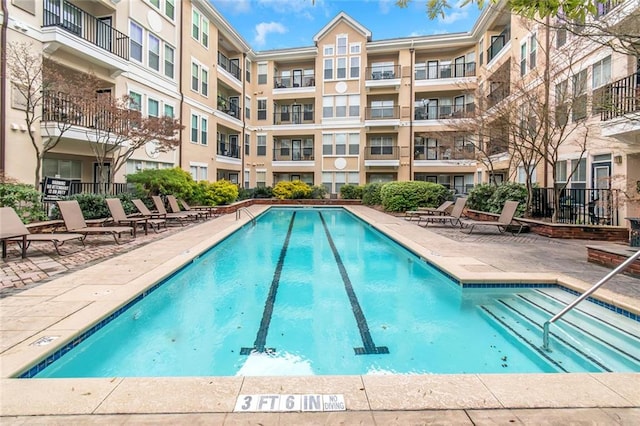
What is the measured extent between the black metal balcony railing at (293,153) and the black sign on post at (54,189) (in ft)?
65.2

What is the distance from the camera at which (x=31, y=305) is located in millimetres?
4691

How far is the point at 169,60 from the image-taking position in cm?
1969

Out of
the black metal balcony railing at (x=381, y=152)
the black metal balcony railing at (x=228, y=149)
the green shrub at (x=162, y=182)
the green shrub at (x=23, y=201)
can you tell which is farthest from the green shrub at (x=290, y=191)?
the green shrub at (x=23, y=201)

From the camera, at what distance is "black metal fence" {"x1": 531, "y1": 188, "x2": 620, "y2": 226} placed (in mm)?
11828

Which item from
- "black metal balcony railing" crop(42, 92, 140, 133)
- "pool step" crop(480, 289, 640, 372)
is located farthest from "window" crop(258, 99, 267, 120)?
"pool step" crop(480, 289, 640, 372)

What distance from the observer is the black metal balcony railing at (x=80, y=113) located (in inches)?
493

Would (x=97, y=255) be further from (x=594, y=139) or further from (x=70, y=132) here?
(x=594, y=139)

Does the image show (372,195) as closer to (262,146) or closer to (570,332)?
(262,146)

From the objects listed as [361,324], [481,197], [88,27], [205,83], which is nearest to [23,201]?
[88,27]

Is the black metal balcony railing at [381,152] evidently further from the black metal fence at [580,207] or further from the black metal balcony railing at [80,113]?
the black metal balcony railing at [80,113]

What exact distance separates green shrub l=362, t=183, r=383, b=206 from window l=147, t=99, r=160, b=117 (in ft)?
43.6

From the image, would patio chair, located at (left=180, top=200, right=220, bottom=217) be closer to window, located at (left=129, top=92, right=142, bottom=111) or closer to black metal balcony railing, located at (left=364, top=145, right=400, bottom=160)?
window, located at (left=129, top=92, right=142, bottom=111)

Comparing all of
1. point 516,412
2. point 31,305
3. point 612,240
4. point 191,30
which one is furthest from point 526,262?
point 191,30

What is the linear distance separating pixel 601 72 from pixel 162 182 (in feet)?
55.9
